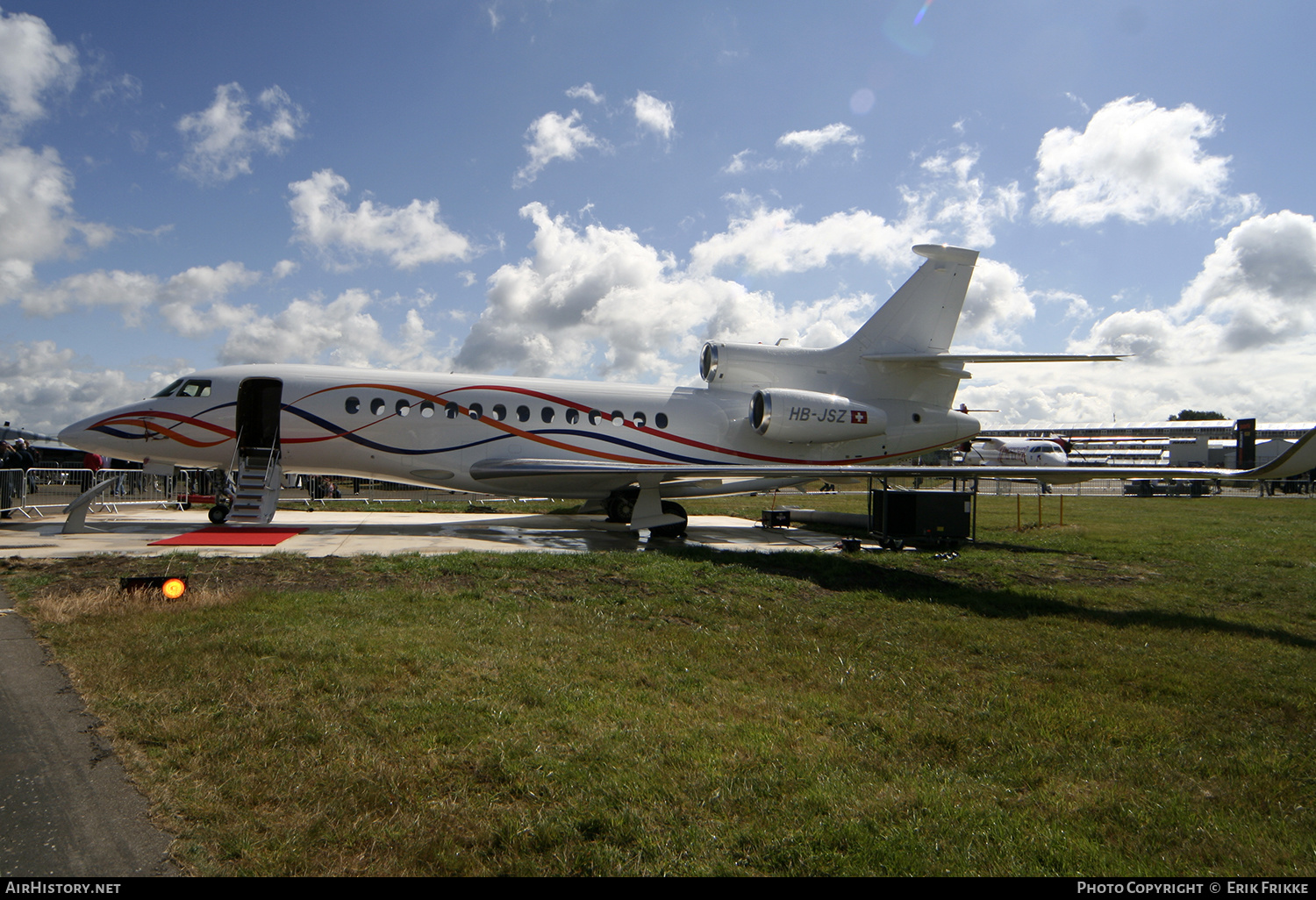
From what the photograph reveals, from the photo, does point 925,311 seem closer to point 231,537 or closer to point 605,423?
point 605,423

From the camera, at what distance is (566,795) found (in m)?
3.37

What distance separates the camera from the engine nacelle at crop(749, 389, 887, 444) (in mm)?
16453

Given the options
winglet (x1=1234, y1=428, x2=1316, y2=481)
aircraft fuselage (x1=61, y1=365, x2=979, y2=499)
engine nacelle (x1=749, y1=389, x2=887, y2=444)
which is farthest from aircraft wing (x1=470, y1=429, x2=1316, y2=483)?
engine nacelle (x1=749, y1=389, x2=887, y2=444)

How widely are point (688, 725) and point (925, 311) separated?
52.1 feet

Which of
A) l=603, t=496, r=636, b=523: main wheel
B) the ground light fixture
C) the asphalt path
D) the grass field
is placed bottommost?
the asphalt path

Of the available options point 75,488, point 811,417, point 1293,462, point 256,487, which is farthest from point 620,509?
point 75,488

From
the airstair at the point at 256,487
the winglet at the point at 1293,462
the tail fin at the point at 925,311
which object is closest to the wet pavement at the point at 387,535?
the airstair at the point at 256,487

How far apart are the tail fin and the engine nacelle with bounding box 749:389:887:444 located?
184 centimetres

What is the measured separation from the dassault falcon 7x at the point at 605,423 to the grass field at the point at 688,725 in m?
6.21

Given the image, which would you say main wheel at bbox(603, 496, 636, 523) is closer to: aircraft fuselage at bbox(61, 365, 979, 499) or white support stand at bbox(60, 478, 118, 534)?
aircraft fuselage at bbox(61, 365, 979, 499)

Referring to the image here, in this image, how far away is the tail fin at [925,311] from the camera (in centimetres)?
1747
